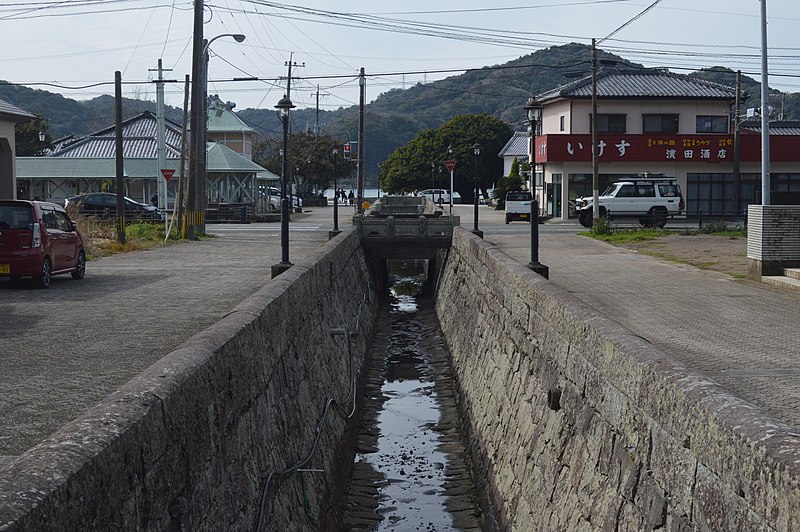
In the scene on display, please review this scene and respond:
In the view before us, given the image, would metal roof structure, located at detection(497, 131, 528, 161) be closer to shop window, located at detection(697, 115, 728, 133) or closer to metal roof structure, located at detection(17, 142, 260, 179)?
metal roof structure, located at detection(17, 142, 260, 179)

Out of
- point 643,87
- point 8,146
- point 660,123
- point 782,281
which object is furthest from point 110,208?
point 782,281

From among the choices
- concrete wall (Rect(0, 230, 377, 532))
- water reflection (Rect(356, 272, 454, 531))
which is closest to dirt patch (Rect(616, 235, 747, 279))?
water reflection (Rect(356, 272, 454, 531))

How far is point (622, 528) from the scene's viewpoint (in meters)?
6.46

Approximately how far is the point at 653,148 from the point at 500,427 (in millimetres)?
36409

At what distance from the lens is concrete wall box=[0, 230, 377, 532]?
4020 millimetres

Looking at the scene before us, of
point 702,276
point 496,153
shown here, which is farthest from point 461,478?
point 496,153

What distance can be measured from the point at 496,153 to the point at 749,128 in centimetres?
3102

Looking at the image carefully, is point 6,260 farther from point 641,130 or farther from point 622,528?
point 641,130

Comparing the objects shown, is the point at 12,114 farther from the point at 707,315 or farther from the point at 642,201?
the point at 642,201

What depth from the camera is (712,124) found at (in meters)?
47.2

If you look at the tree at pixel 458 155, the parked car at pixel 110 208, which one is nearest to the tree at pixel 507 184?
the tree at pixel 458 155

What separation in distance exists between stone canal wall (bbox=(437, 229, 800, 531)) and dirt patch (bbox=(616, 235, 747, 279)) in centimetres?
1032

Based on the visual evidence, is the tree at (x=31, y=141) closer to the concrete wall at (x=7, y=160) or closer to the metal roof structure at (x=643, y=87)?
the metal roof structure at (x=643, y=87)

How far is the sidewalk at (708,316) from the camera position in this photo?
9.71 meters
